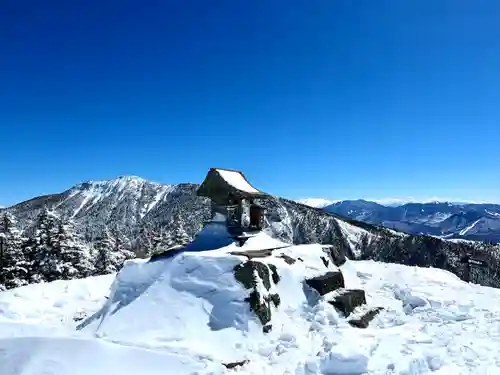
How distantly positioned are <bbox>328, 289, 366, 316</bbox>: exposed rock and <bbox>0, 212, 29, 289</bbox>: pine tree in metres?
30.2

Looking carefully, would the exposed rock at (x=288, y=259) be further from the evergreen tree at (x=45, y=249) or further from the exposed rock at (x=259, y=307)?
the evergreen tree at (x=45, y=249)

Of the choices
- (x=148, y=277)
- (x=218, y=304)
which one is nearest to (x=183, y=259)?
(x=148, y=277)

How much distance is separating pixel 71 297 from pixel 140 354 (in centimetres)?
1660

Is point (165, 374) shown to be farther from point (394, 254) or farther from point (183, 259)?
point (394, 254)

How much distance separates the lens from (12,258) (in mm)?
34250

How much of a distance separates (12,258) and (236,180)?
25.5 m

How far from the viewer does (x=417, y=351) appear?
11883mm

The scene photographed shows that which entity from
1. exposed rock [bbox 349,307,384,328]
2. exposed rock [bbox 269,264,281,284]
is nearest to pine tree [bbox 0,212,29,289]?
exposed rock [bbox 269,264,281,284]

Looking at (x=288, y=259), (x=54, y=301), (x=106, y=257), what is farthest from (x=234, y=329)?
(x=106, y=257)

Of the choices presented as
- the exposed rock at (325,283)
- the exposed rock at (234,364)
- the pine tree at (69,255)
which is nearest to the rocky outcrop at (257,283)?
the exposed rock at (325,283)

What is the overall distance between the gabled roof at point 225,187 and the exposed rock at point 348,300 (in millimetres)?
7489

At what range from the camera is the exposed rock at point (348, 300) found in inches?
648

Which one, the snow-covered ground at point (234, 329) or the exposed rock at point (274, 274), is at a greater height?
the exposed rock at point (274, 274)

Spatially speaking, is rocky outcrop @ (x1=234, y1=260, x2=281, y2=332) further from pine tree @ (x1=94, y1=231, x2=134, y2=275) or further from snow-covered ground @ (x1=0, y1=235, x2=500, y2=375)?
pine tree @ (x1=94, y1=231, x2=134, y2=275)
